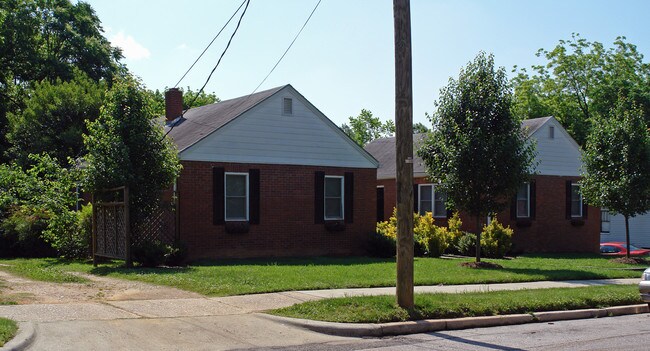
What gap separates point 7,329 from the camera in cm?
860

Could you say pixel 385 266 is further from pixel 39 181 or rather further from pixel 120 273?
pixel 39 181

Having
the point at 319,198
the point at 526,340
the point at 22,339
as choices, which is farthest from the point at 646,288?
Result: the point at 319,198

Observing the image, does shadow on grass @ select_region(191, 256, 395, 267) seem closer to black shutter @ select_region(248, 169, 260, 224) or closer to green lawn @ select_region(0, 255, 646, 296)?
green lawn @ select_region(0, 255, 646, 296)

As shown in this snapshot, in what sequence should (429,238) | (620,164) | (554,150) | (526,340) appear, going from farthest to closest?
(554,150) < (429,238) < (620,164) < (526,340)

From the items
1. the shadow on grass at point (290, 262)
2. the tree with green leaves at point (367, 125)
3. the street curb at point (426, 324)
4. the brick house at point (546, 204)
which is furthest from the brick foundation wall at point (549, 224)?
the tree with green leaves at point (367, 125)

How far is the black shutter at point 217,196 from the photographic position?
2123 cm

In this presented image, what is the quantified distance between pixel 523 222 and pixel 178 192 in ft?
47.6

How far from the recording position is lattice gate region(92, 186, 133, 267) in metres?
17.4

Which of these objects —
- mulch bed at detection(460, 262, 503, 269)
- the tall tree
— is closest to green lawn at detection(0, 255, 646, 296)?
mulch bed at detection(460, 262, 503, 269)

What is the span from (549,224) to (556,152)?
3.09 m

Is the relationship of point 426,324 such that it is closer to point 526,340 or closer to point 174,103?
point 526,340

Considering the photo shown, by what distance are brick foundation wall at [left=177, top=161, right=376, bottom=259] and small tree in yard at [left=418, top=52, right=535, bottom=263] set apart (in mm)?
4823

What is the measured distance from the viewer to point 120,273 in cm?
1584

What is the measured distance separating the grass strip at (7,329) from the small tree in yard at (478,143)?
1305cm
